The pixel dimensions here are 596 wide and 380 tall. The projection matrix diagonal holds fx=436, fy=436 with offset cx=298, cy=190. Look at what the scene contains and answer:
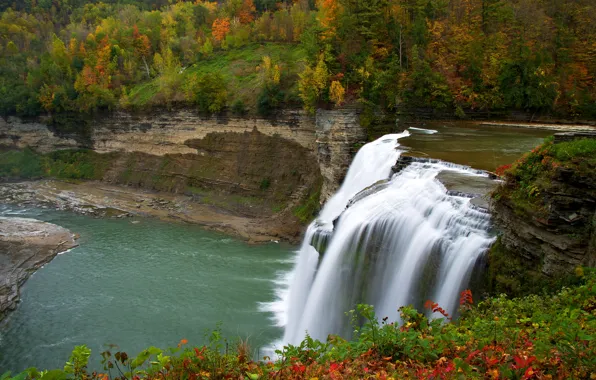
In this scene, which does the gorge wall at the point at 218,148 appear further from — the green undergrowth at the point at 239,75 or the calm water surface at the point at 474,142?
the calm water surface at the point at 474,142

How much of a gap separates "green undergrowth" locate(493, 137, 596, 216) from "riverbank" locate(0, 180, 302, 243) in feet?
61.2

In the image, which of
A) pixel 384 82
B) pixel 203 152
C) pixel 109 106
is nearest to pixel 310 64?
pixel 384 82

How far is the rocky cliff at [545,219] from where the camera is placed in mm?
8266

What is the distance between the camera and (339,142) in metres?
27.4

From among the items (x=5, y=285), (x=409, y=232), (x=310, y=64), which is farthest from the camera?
(x=310, y=64)

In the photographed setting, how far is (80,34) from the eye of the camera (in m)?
59.4

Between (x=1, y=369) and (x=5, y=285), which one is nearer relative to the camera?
(x=1, y=369)

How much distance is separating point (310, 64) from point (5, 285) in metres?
22.4

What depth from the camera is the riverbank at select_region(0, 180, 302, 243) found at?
29.5 metres

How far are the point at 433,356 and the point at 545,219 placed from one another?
440 cm

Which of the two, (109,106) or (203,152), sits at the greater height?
(109,106)

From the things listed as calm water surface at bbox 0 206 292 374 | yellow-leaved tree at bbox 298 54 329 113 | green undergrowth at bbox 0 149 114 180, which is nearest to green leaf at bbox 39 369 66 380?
calm water surface at bbox 0 206 292 374

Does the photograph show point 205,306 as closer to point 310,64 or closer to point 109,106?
point 310,64

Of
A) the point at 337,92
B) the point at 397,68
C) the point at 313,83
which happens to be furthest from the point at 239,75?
the point at 397,68
